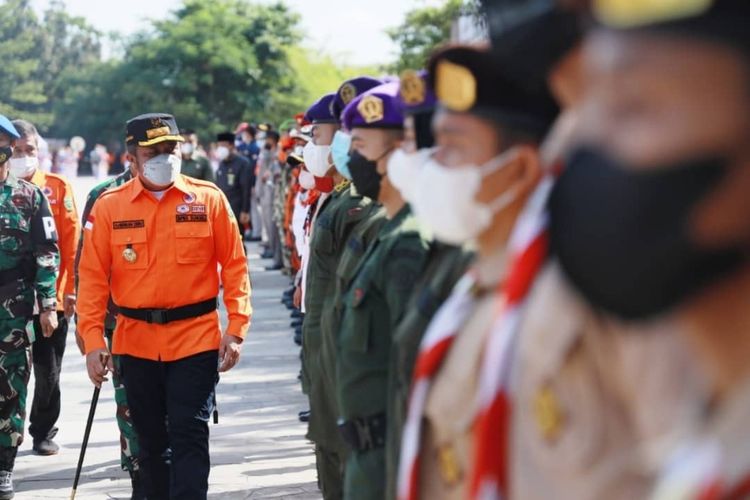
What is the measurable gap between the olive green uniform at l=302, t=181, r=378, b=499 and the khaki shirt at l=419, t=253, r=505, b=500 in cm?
309

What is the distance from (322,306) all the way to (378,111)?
156 centimetres

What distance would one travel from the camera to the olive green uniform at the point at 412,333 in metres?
3.43

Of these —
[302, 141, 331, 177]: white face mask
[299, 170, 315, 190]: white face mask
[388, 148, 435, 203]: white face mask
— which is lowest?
[299, 170, 315, 190]: white face mask

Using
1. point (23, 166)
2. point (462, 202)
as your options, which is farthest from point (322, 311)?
point (23, 166)

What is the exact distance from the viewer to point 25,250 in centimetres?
842

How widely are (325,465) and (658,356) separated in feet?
14.8

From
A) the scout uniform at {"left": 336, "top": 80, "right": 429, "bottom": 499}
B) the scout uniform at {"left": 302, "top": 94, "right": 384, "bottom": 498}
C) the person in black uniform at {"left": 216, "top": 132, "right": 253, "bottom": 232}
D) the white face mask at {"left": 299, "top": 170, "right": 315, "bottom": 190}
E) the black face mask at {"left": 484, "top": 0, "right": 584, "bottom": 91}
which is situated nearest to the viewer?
the black face mask at {"left": 484, "top": 0, "right": 584, "bottom": 91}

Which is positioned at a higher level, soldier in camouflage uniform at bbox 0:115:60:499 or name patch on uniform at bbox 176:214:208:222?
name patch on uniform at bbox 176:214:208:222

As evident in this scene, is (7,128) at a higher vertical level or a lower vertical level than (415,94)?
lower

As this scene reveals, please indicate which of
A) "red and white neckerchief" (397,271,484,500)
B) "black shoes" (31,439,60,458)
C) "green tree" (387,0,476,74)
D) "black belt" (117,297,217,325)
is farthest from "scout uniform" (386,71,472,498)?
"green tree" (387,0,476,74)

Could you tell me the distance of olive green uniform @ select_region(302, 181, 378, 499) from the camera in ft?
20.0

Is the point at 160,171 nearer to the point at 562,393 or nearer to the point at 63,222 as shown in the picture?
the point at 63,222

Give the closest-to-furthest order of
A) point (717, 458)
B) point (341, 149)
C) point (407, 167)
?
1. point (717, 458)
2. point (407, 167)
3. point (341, 149)

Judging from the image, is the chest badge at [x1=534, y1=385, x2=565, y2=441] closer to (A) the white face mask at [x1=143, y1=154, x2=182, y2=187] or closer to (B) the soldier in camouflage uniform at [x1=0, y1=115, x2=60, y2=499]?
(A) the white face mask at [x1=143, y1=154, x2=182, y2=187]
